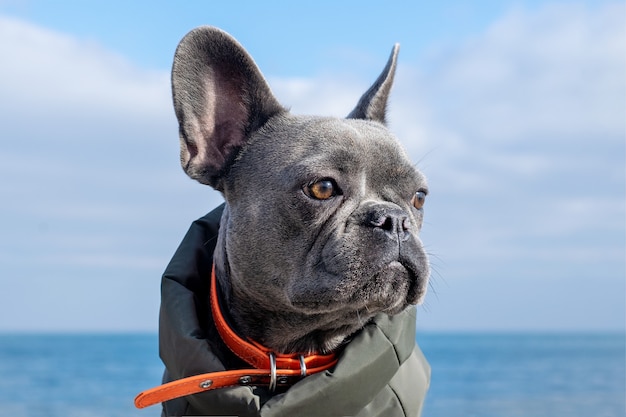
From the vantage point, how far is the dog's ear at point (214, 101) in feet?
15.8

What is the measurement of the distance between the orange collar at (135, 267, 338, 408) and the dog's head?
8 centimetres

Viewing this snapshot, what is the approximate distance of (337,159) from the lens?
14.8ft

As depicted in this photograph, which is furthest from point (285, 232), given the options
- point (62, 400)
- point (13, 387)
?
point (13, 387)

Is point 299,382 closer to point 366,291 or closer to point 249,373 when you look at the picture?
point 249,373

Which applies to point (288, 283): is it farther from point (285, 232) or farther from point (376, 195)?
point (376, 195)

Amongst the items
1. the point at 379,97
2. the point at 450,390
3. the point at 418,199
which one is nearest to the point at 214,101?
the point at 379,97

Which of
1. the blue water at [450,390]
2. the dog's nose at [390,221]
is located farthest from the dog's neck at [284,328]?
the blue water at [450,390]

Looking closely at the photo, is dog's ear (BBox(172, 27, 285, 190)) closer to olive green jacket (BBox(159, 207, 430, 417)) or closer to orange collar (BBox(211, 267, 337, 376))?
olive green jacket (BBox(159, 207, 430, 417))

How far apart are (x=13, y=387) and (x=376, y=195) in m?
33.9

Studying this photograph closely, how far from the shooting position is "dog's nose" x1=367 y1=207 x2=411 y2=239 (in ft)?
13.9

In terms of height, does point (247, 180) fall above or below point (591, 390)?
above

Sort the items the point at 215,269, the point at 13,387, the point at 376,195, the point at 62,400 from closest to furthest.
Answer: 1. the point at 376,195
2. the point at 215,269
3. the point at 62,400
4. the point at 13,387

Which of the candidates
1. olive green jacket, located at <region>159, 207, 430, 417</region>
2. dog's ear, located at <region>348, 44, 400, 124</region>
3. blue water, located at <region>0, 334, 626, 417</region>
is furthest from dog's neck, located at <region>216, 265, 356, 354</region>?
blue water, located at <region>0, 334, 626, 417</region>

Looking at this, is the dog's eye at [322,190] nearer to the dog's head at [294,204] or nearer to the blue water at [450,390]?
the dog's head at [294,204]
